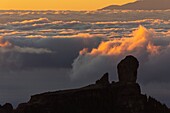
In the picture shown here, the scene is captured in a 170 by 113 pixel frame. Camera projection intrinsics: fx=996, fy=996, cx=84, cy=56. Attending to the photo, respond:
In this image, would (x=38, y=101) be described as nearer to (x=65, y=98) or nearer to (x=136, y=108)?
(x=65, y=98)

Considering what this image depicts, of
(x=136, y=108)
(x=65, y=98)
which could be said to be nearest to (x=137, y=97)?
(x=136, y=108)

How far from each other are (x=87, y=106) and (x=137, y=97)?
10.1 metres

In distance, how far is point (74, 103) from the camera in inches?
7810

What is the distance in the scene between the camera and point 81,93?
199 metres

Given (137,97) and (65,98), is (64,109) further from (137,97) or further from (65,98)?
(137,97)

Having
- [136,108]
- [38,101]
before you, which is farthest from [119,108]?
[38,101]

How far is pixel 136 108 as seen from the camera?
654 feet

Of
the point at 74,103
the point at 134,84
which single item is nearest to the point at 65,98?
the point at 74,103

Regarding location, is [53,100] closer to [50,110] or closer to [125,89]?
[50,110]

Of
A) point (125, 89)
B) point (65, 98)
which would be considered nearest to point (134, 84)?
point (125, 89)

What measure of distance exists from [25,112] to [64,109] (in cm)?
796

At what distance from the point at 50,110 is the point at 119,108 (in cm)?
1405

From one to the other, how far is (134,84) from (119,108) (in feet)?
18.7

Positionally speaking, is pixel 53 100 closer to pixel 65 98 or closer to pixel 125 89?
pixel 65 98
